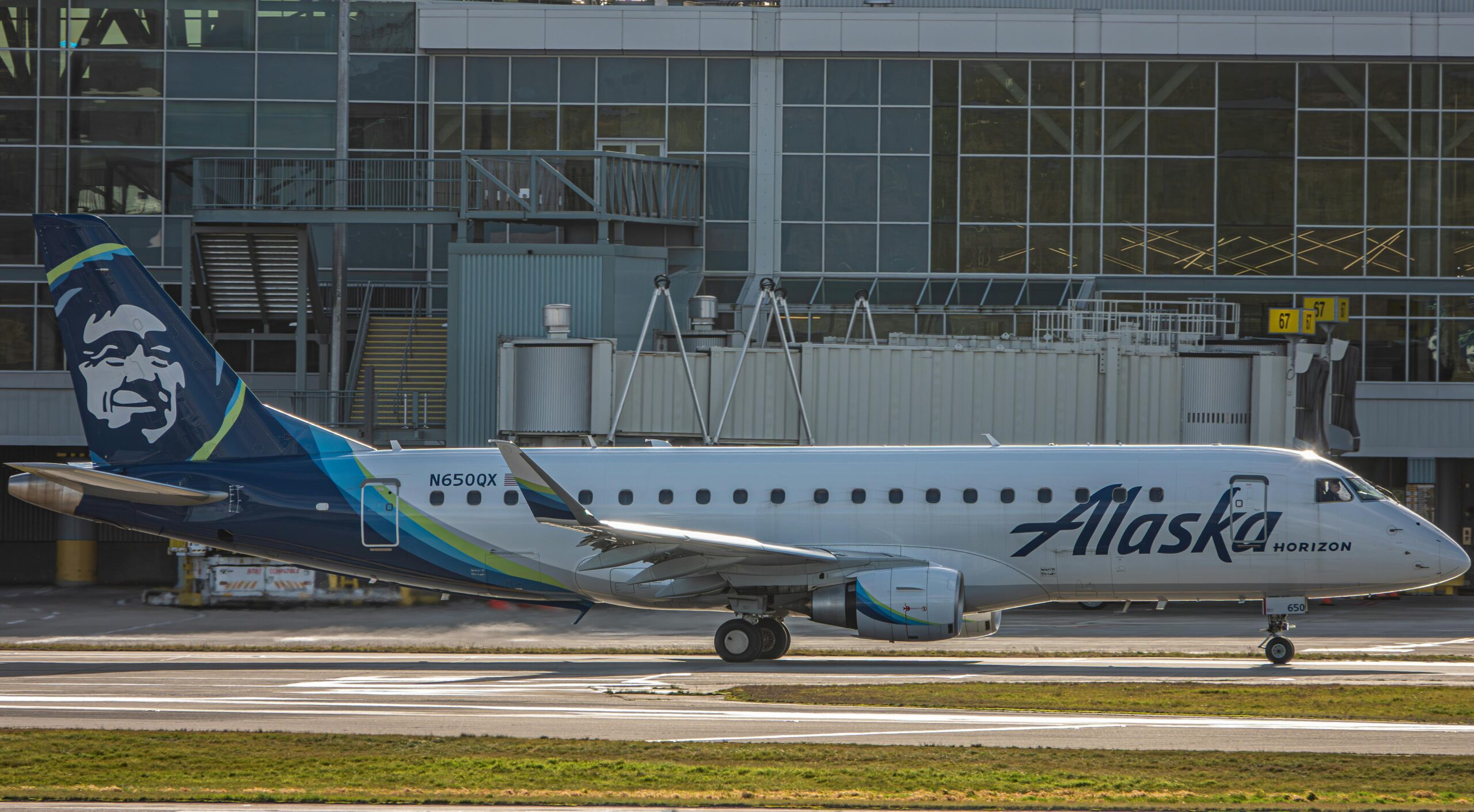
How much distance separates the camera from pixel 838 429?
39875 millimetres

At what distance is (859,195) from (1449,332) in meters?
19.5

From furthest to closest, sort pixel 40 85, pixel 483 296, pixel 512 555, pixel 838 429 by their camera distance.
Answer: pixel 40 85 → pixel 483 296 → pixel 838 429 → pixel 512 555

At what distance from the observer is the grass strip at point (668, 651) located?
27438 mm

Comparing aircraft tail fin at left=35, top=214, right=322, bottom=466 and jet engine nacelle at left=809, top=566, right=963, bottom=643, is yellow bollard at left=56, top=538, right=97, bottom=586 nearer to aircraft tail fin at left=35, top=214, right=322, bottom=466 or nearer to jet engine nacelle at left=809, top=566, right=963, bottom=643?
aircraft tail fin at left=35, top=214, right=322, bottom=466

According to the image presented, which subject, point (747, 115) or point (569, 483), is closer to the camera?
point (569, 483)

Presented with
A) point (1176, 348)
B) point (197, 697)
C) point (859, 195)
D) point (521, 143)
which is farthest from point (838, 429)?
point (197, 697)

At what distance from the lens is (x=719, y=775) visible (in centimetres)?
1518

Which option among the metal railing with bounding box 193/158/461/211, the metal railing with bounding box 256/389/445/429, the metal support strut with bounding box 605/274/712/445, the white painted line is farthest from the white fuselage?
the metal railing with bounding box 193/158/461/211

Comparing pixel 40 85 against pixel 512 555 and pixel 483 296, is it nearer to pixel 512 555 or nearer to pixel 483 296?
pixel 483 296

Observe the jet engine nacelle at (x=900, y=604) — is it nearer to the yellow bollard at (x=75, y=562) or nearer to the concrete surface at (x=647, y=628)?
the concrete surface at (x=647, y=628)

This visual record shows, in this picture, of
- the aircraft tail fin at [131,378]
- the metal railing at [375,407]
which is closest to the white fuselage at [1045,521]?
the aircraft tail fin at [131,378]

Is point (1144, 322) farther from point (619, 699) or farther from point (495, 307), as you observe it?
point (619, 699)

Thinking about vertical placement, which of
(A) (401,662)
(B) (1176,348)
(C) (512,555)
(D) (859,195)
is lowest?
(A) (401,662)

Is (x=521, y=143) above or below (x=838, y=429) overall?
above
